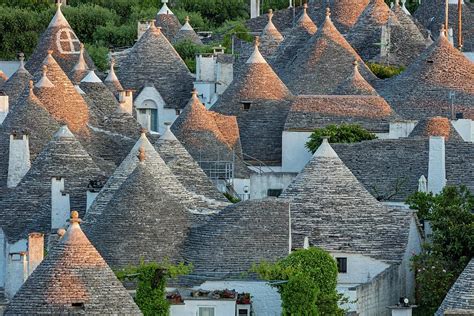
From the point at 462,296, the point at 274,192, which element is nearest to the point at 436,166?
the point at 274,192

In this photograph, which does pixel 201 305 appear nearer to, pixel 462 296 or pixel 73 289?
pixel 462 296

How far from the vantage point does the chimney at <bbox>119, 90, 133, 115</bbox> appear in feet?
335

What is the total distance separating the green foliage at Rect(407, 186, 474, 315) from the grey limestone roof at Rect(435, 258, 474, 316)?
749cm

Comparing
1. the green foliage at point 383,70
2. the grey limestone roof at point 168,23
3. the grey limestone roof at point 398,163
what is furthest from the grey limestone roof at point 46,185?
the grey limestone roof at point 168,23

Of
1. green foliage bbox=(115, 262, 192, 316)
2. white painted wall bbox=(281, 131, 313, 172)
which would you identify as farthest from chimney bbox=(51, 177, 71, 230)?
white painted wall bbox=(281, 131, 313, 172)

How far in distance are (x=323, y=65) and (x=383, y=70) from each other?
4605 millimetres

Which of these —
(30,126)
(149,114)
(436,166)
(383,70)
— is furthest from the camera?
(383,70)

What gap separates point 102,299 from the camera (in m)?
51.8

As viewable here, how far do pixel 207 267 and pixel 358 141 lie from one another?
23.1m

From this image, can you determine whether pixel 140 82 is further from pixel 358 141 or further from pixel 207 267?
pixel 207 267

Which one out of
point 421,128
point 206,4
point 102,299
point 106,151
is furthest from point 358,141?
point 206,4

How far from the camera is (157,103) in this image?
11419cm

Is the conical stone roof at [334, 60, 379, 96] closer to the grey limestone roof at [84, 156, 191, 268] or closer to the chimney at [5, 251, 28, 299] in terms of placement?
the grey limestone roof at [84, 156, 191, 268]

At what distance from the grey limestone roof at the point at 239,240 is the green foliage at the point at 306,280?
2.88ft
